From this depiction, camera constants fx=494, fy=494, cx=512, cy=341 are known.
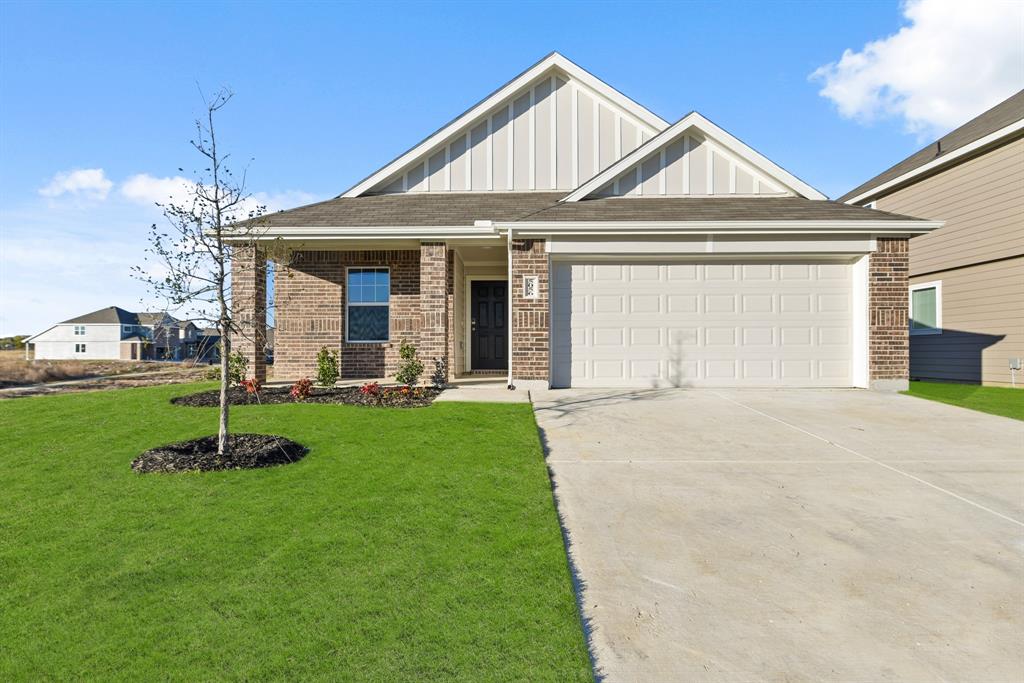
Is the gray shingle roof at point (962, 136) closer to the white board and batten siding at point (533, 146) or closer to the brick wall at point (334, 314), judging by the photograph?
the white board and batten siding at point (533, 146)

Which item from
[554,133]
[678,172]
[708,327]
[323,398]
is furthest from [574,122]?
[323,398]

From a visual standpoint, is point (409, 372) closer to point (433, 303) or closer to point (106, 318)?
point (433, 303)

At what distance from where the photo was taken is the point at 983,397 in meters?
9.37

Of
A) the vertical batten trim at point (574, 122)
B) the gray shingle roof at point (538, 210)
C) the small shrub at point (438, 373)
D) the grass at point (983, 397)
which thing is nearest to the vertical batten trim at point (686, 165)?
the gray shingle roof at point (538, 210)

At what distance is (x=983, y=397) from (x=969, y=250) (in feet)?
16.9

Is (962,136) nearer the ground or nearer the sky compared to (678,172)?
nearer the sky

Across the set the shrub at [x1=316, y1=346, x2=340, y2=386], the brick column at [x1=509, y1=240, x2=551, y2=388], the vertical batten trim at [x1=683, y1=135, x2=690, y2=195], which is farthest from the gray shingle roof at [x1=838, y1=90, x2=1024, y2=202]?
the shrub at [x1=316, y1=346, x2=340, y2=386]

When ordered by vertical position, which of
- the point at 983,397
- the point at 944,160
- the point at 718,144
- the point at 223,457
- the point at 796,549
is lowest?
→ the point at 796,549

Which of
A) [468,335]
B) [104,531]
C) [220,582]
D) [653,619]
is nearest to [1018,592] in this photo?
[653,619]

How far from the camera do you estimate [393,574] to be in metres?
2.91

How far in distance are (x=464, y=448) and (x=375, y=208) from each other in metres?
7.84

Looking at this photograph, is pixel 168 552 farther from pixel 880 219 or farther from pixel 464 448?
pixel 880 219

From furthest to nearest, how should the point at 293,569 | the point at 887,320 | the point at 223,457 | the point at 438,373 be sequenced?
the point at 438,373
the point at 887,320
the point at 223,457
the point at 293,569

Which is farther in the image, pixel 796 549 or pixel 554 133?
pixel 554 133
